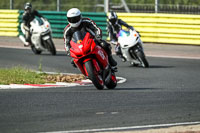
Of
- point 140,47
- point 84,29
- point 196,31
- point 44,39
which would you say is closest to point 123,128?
point 84,29

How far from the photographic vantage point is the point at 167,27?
22547mm

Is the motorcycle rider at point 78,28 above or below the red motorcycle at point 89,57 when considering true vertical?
above

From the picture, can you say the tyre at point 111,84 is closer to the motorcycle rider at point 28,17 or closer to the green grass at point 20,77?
the green grass at point 20,77

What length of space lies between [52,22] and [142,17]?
471 centimetres

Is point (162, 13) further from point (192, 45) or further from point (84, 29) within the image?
point (84, 29)

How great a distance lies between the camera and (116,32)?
1630 cm

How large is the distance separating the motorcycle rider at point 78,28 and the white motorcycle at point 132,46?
4.89 m

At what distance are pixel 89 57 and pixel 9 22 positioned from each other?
57.0 ft

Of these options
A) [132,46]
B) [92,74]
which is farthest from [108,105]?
[132,46]

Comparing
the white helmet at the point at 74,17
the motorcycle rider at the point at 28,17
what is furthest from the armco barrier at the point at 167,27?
the white helmet at the point at 74,17

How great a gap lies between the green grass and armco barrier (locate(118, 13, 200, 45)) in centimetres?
994

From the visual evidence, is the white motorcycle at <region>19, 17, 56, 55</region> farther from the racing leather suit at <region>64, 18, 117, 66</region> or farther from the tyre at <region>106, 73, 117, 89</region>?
the tyre at <region>106, 73, 117, 89</region>

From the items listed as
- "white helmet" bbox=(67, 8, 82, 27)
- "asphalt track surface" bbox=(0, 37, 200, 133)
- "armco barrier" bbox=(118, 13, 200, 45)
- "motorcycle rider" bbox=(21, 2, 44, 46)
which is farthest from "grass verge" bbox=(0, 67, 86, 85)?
"armco barrier" bbox=(118, 13, 200, 45)

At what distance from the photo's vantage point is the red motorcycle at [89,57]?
403 inches
